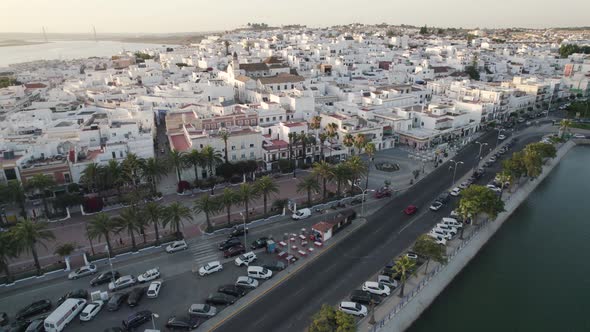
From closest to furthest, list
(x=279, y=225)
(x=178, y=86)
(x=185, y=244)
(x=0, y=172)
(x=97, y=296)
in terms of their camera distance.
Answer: (x=97, y=296) < (x=185, y=244) < (x=279, y=225) < (x=0, y=172) < (x=178, y=86)

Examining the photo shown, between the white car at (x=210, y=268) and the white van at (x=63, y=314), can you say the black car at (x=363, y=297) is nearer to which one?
the white car at (x=210, y=268)

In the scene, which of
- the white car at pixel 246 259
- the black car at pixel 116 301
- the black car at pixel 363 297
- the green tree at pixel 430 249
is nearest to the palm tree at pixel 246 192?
the white car at pixel 246 259

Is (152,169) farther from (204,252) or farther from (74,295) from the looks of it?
(74,295)

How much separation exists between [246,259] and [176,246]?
9.15 meters

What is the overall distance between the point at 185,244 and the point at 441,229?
104ft

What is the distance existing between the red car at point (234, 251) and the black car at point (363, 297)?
14.1 m

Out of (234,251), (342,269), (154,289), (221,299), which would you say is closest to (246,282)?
(221,299)

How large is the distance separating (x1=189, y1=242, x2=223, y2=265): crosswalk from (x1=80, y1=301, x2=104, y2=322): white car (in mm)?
10569

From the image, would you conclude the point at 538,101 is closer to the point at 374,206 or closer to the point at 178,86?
the point at 374,206

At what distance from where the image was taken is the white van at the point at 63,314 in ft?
107

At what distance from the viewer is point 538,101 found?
4491 inches

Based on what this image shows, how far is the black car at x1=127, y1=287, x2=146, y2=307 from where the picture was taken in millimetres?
35688

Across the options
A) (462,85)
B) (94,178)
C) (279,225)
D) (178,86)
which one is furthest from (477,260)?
(178,86)

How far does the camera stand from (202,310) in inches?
1347
